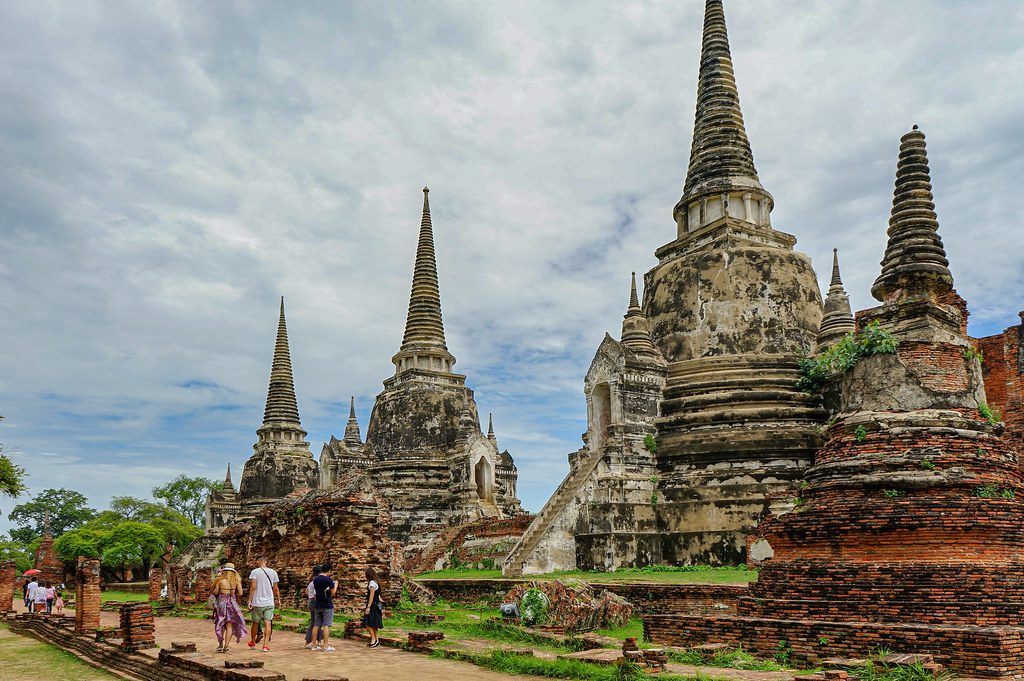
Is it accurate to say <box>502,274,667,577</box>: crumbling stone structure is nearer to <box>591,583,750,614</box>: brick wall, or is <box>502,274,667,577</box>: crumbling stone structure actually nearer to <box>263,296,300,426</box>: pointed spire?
<box>591,583,750,614</box>: brick wall

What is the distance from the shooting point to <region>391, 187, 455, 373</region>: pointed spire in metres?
33.9

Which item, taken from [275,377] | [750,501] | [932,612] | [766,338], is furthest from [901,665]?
[275,377]

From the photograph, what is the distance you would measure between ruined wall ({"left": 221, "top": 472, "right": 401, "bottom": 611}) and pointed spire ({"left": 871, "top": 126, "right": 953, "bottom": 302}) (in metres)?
9.66

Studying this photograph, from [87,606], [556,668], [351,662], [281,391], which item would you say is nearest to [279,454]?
[281,391]

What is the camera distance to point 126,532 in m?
40.3

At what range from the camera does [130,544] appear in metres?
39.8

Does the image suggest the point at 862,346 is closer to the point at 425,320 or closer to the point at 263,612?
the point at 263,612

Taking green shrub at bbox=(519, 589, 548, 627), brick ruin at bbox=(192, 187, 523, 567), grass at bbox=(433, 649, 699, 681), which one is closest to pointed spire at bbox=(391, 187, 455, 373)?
brick ruin at bbox=(192, 187, 523, 567)

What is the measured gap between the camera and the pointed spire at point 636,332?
22578mm

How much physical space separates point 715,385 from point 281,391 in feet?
85.1

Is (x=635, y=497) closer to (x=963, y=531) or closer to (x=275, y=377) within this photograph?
(x=963, y=531)

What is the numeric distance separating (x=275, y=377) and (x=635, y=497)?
84.1 ft

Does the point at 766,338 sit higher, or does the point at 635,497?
the point at 766,338

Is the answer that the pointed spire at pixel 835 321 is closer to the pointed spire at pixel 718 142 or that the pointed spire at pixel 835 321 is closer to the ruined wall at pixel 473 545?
the pointed spire at pixel 718 142
